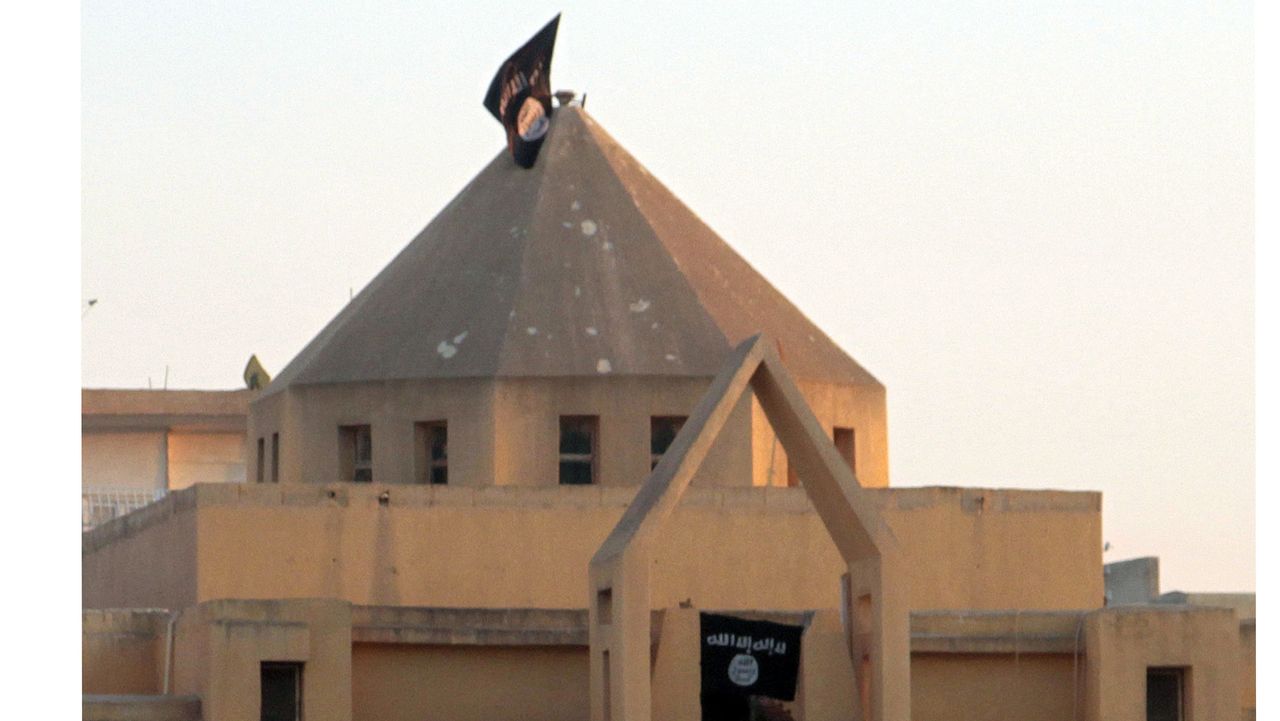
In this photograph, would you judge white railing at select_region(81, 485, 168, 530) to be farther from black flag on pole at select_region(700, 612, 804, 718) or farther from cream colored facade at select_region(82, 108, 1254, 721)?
black flag on pole at select_region(700, 612, 804, 718)

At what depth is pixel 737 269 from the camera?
41.4 meters

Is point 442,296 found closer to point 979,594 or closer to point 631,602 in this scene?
point 979,594

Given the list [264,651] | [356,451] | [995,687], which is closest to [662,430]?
[356,451]

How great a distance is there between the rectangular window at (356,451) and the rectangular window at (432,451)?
87 cm

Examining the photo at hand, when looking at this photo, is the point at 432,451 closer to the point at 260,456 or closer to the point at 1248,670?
the point at 260,456

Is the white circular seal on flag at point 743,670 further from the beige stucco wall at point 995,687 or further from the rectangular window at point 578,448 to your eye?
the rectangular window at point 578,448

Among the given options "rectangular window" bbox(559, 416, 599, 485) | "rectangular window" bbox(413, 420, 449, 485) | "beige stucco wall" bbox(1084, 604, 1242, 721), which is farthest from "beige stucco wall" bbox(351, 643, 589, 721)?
"rectangular window" bbox(413, 420, 449, 485)

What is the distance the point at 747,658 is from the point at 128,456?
33.9m

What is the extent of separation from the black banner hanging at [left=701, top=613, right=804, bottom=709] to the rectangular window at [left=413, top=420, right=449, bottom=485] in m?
8.95

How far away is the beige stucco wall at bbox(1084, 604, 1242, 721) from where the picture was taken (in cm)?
3108

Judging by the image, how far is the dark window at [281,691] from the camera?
3002 centimetres

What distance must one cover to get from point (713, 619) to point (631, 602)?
6.18ft

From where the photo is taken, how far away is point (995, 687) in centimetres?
3183

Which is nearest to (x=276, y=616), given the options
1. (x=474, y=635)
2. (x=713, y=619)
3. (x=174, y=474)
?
(x=474, y=635)
